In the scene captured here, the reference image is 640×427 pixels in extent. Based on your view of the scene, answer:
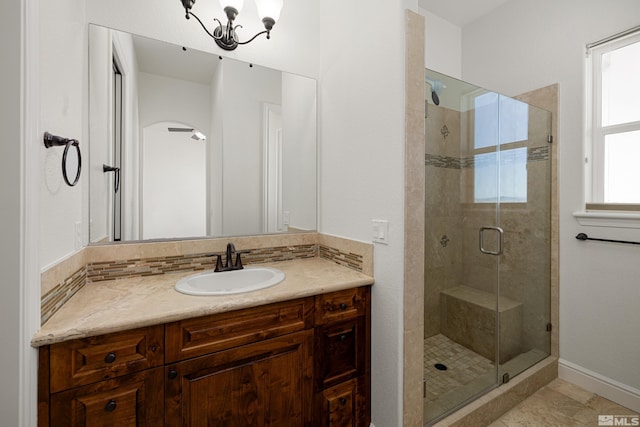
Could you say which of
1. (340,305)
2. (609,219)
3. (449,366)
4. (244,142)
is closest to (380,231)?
(340,305)

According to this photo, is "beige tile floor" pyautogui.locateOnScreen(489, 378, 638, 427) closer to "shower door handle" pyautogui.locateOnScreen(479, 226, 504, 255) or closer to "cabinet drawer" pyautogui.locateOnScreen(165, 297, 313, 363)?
"shower door handle" pyautogui.locateOnScreen(479, 226, 504, 255)

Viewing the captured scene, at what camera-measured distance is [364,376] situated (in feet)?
4.75

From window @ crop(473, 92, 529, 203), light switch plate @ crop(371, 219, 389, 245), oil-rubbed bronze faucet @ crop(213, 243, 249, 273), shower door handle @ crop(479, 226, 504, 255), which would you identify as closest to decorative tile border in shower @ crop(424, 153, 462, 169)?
window @ crop(473, 92, 529, 203)

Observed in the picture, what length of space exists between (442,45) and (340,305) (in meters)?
2.59

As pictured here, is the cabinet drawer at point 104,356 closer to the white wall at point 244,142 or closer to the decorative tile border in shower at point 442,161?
the white wall at point 244,142

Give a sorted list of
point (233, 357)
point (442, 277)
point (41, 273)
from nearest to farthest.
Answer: point (41, 273), point (233, 357), point (442, 277)

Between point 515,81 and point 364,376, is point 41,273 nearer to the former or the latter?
point 364,376

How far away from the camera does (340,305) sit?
1370 millimetres

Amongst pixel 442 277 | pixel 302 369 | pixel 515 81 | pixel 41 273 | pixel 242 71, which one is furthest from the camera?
pixel 515 81

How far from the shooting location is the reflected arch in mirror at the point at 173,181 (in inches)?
60.6

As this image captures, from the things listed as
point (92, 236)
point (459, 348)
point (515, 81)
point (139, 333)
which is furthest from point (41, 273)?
point (515, 81)

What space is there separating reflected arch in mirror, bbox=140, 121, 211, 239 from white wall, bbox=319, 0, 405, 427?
82cm

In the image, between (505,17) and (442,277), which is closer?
(442,277)

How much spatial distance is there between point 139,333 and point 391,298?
107cm
